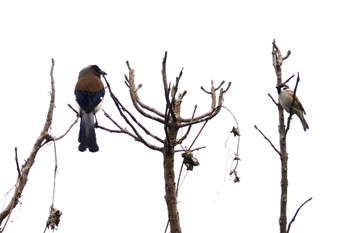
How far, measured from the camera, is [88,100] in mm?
7703

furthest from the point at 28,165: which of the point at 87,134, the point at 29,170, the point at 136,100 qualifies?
the point at 87,134

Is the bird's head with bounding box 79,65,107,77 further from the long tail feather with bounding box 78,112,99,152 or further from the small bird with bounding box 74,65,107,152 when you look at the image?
the long tail feather with bounding box 78,112,99,152

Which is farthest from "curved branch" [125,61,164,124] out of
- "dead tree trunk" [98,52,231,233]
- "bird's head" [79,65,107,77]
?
"bird's head" [79,65,107,77]

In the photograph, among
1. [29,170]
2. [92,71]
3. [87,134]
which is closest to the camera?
[29,170]

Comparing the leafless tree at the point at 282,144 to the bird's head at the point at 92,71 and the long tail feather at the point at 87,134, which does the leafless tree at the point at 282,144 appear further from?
the bird's head at the point at 92,71

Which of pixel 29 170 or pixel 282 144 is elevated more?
pixel 282 144

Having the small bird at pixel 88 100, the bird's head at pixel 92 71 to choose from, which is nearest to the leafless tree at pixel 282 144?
the small bird at pixel 88 100

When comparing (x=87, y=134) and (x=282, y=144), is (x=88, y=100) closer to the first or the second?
(x=87, y=134)

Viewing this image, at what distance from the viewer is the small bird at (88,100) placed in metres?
6.70

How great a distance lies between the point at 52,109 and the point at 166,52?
949 mm

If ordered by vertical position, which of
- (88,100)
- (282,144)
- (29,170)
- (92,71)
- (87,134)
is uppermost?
(92,71)

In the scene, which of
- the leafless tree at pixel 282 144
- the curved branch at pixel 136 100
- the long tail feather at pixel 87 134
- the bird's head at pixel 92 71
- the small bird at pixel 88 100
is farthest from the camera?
the bird's head at pixel 92 71

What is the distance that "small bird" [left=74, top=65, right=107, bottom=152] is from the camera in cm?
670

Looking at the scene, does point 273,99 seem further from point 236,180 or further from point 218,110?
point 236,180
